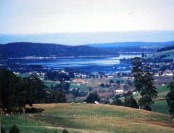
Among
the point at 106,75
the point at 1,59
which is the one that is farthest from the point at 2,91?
the point at 106,75

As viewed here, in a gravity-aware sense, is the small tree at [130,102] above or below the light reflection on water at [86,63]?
below

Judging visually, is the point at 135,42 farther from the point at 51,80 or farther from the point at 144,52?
the point at 51,80

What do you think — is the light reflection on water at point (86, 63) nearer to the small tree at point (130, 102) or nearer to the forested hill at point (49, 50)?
the forested hill at point (49, 50)

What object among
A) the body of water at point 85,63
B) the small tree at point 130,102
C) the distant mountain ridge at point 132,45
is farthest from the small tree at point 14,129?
the small tree at point 130,102

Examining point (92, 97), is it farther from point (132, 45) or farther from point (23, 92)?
point (23, 92)

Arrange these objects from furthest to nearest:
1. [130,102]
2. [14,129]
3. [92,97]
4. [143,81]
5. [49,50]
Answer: [130,102] < [92,97] < [143,81] < [49,50] < [14,129]

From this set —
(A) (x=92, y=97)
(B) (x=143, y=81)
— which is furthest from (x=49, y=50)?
(B) (x=143, y=81)

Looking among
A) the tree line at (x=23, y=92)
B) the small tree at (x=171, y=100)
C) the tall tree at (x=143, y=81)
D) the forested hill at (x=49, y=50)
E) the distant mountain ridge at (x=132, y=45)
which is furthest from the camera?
the small tree at (x=171, y=100)
